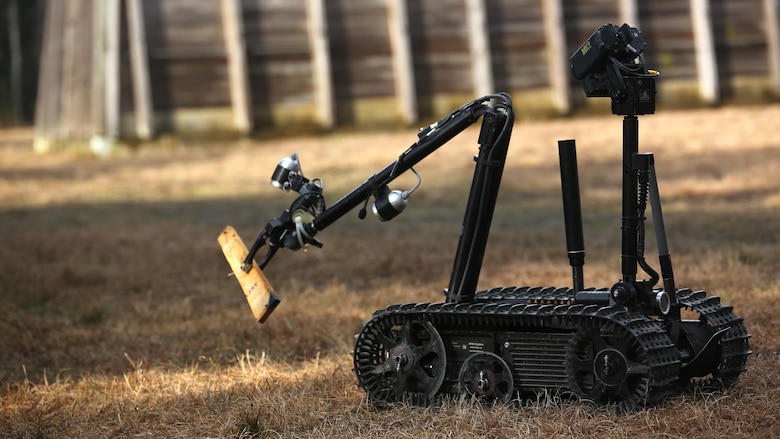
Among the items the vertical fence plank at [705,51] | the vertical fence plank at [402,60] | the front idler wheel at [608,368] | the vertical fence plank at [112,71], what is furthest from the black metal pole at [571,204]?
the vertical fence plank at [705,51]

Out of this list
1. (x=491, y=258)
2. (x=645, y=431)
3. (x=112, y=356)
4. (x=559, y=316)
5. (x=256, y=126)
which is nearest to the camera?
(x=645, y=431)

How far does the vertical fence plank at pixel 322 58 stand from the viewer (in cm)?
2139

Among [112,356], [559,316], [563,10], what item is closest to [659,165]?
[563,10]

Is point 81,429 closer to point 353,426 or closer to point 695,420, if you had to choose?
point 353,426

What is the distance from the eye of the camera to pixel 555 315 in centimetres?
564

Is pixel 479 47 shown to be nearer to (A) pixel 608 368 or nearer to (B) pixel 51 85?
(B) pixel 51 85

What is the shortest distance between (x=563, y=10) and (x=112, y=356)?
15.2m

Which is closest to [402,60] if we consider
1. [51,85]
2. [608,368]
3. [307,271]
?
[51,85]

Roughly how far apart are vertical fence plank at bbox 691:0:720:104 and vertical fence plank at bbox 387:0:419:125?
5.23 m

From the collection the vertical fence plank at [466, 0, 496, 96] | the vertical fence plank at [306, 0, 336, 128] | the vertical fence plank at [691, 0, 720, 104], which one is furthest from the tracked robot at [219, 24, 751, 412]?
the vertical fence plank at [691, 0, 720, 104]

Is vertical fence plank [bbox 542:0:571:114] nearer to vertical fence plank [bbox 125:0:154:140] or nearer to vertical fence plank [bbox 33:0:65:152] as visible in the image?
vertical fence plank [bbox 125:0:154:140]

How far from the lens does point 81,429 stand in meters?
6.14

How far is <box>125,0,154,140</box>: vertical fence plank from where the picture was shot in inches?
816

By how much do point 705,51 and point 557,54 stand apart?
107 inches
